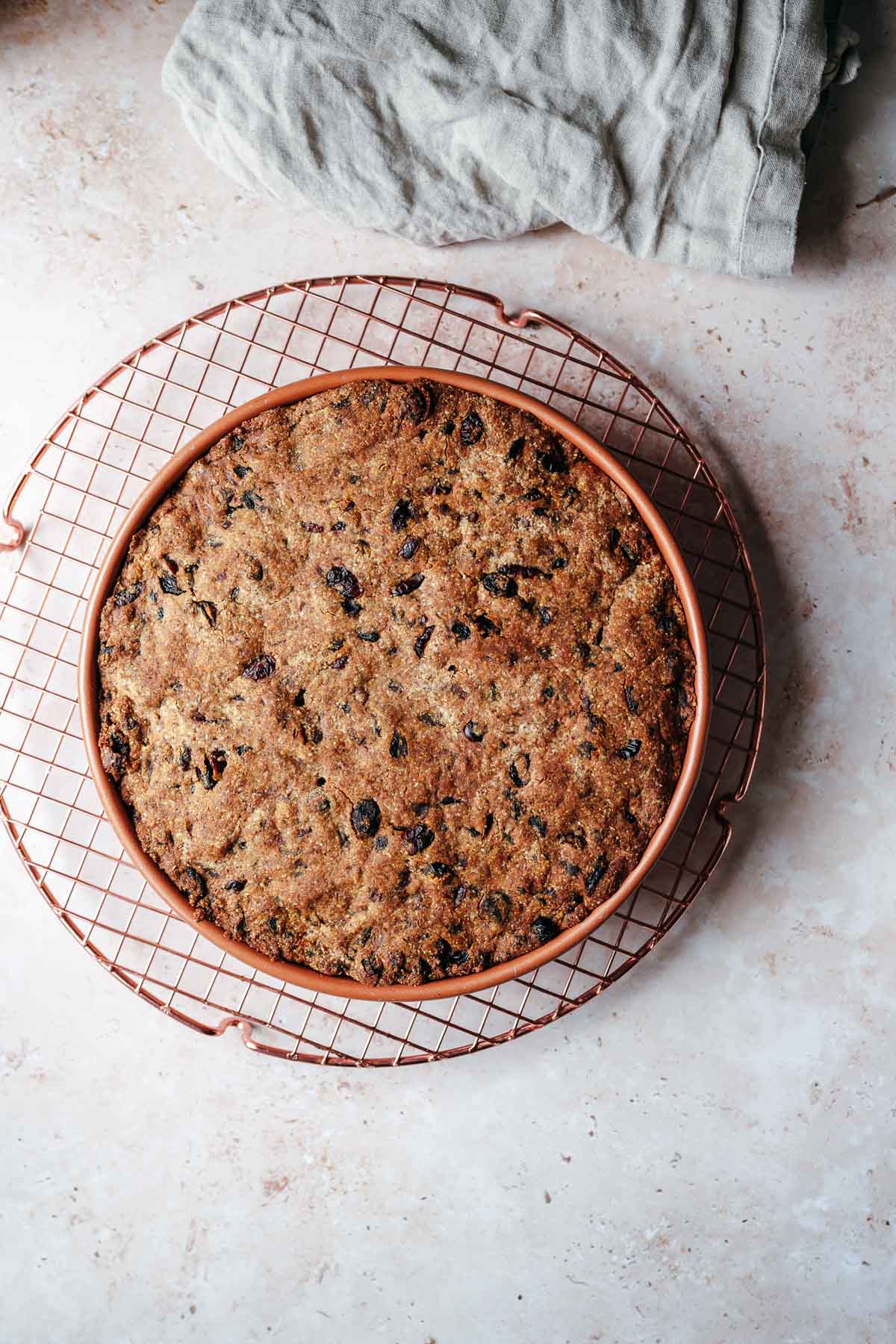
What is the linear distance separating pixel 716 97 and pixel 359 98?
76 cm

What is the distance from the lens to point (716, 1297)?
2383 mm

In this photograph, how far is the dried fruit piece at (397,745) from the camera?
75.4 inches

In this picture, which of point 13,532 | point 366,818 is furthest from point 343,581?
point 13,532

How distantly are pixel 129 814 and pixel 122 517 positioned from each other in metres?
0.77

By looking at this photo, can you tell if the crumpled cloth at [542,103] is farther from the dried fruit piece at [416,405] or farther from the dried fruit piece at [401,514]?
the dried fruit piece at [401,514]

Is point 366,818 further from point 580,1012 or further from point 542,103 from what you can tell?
point 542,103

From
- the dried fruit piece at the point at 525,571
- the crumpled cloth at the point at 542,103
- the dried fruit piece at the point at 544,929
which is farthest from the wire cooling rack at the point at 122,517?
the dried fruit piece at the point at 525,571

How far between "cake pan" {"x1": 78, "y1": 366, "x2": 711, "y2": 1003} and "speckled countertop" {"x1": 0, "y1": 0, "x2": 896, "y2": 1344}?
0.53m

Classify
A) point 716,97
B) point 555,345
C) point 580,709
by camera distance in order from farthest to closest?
1. point 555,345
2. point 716,97
3. point 580,709

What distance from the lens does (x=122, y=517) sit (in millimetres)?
2367

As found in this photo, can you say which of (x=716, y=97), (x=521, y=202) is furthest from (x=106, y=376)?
(x=716, y=97)

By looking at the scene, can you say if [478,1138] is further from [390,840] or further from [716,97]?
[716,97]

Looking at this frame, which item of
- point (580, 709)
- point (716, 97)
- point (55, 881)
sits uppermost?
point (716, 97)

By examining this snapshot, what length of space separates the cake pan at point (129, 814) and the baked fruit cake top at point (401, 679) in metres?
0.02
